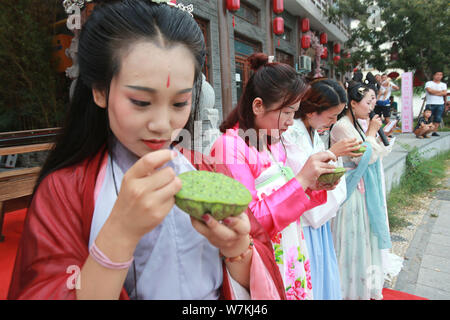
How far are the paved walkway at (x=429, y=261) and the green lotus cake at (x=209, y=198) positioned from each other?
3120 mm

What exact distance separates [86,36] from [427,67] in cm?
1827

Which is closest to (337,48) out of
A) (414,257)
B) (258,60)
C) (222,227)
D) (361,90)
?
(414,257)

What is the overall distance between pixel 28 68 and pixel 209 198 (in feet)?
18.1

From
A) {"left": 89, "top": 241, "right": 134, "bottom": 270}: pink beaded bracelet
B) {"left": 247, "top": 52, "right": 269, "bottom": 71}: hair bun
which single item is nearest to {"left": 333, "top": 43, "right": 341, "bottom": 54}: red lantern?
{"left": 247, "top": 52, "right": 269, "bottom": 71}: hair bun

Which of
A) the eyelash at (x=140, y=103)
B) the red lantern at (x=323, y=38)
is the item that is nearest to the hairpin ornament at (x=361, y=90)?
the eyelash at (x=140, y=103)

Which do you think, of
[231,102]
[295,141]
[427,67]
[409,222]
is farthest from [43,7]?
[427,67]

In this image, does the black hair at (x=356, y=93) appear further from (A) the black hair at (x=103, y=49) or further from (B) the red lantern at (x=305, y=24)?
(B) the red lantern at (x=305, y=24)

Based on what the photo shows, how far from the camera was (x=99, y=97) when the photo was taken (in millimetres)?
953

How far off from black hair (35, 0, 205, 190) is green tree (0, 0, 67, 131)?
4.67 metres

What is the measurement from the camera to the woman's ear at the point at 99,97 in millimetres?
945

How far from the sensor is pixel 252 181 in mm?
1610

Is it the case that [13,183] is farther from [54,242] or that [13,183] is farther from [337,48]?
[337,48]

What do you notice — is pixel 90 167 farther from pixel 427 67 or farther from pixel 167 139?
pixel 427 67

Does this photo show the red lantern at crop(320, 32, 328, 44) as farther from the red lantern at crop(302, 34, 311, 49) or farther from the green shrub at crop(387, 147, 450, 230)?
the green shrub at crop(387, 147, 450, 230)
